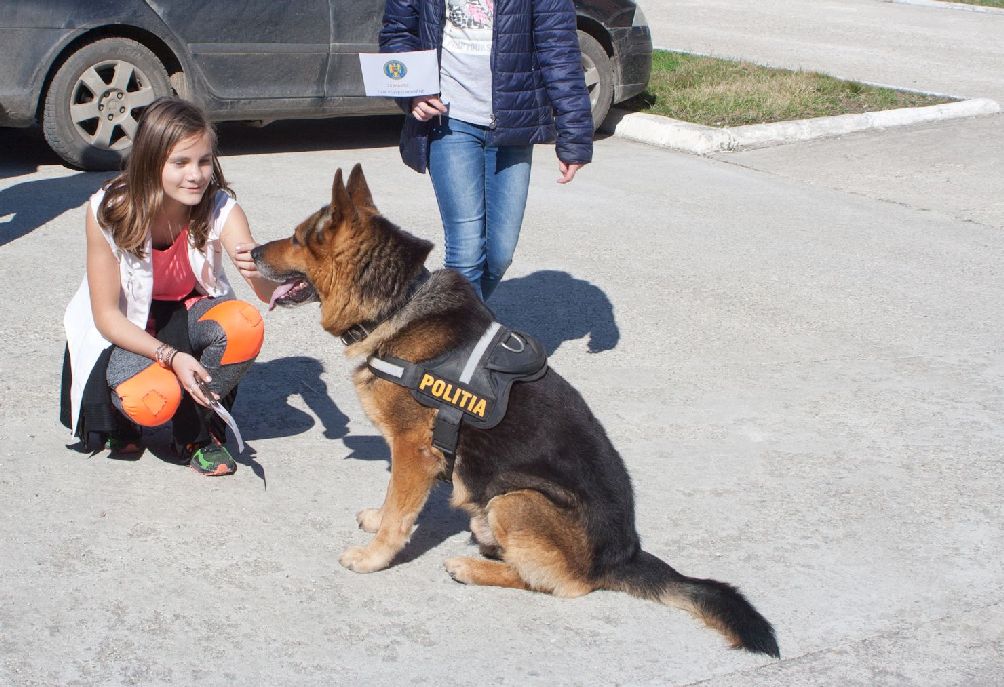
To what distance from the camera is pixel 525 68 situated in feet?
15.3

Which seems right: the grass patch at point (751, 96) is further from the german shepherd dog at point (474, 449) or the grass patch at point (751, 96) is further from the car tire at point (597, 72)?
the german shepherd dog at point (474, 449)

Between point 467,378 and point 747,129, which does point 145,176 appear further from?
point 747,129

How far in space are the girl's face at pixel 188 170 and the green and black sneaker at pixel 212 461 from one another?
97cm

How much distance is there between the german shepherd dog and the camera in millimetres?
3514

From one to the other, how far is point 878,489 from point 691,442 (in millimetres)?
798

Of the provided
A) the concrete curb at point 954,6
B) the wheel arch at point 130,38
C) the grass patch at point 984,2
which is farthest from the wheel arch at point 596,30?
the grass patch at point 984,2

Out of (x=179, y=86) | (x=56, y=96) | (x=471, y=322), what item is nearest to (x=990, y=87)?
(x=179, y=86)

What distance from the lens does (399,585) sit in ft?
12.2

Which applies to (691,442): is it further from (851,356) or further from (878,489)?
(851,356)

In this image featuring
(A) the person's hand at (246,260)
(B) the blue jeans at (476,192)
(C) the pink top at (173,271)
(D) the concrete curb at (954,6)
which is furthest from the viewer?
(D) the concrete curb at (954,6)

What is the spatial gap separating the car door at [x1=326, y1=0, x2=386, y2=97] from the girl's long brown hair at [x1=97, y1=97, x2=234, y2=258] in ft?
15.6

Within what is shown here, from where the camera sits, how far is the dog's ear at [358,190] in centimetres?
365

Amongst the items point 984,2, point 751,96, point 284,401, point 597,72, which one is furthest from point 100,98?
point 984,2

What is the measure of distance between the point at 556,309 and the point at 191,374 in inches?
108
